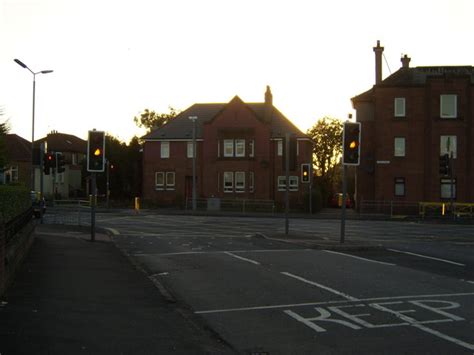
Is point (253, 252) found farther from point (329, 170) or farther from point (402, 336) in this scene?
point (329, 170)

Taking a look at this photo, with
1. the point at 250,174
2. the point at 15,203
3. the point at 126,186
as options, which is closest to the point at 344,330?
the point at 15,203

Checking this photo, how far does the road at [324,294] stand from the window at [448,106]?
30.4m

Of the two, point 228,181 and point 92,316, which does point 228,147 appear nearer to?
point 228,181

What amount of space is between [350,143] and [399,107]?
106ft

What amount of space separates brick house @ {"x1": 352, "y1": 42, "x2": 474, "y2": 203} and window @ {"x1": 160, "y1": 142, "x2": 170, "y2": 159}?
22042mm

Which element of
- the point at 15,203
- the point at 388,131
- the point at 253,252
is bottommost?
the point at 253,252

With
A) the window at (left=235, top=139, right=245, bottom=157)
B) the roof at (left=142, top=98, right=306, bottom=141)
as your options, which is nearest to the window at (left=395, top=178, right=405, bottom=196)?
the roof at (left=142, top=98, right=306, bottom=141)

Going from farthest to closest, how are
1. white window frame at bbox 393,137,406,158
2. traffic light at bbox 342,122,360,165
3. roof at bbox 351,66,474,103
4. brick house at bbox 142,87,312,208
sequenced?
1. brick house at bbox 142,87,312,208
2. white window frame at bbox 393,137,406,158
3. roof at bbox 351,66,474,103
4. traffic light at bbox 342,122,360,165

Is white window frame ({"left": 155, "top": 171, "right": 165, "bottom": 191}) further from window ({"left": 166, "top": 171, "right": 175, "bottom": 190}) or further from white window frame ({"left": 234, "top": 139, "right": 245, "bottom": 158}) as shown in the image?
white window frame ({"left": 234, "top": 139, "right": 245, "bottom": 158})

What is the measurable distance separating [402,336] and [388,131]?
43.9 m

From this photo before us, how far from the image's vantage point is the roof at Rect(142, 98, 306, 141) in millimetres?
61812

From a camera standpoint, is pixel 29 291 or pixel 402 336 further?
pixel 29 291

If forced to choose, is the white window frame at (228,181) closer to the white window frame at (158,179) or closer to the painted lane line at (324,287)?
the white window frame at (158,179)

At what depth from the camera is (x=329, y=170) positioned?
9425 cm
